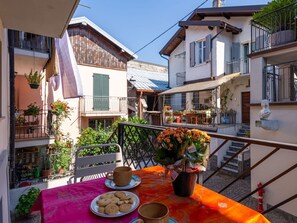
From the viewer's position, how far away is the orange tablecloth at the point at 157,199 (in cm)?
88

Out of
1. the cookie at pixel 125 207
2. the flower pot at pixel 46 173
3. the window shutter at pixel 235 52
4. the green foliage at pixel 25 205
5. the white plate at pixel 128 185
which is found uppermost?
the window shutter at pixel 235 52

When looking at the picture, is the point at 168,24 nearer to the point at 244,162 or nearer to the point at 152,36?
the point at 152,36

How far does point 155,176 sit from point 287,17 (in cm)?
525

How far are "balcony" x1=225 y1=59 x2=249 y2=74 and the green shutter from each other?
6376mm

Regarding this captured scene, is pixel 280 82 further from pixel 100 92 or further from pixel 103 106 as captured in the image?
pixel 100 92

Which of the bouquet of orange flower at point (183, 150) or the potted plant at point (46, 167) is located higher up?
the bouquet of orange flower at point (183, 150)

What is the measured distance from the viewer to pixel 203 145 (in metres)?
1.12

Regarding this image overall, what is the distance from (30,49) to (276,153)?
621cm

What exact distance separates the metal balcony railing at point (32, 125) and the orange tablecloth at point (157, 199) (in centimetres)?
522

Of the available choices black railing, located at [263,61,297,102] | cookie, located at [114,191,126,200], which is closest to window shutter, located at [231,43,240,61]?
black railing, located at [263,61,297,102]

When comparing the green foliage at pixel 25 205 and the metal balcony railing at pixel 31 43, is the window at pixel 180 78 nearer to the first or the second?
the metal balcony railing at pixel 31 43

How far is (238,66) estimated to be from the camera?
9578 millimetres

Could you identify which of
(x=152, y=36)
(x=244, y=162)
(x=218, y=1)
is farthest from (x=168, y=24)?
(x=244, y=162)

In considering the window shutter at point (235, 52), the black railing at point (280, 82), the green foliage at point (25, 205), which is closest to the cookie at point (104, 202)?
the green foliage at point (25, 205)
